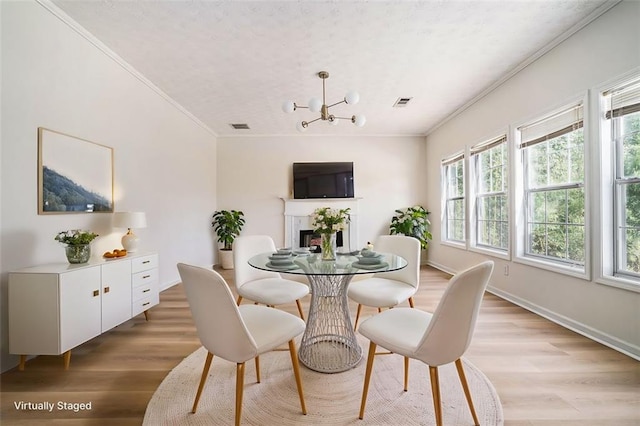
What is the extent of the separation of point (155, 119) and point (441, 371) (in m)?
4.16

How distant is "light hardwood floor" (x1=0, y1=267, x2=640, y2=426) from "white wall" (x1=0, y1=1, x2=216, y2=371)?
1.47ft

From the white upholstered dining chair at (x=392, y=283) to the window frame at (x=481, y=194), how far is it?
5.29 ft

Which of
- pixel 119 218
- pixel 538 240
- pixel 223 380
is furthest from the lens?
pixel 538 240

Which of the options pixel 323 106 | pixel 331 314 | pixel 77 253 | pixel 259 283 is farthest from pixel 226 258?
pixel 323 106

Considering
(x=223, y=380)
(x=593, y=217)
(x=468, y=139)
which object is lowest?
(x=223, y=380)

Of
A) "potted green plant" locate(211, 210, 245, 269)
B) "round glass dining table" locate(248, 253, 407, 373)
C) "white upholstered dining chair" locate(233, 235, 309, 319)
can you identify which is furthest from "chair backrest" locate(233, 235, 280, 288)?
"potted green plant" locate(211, 210, 245, 269)

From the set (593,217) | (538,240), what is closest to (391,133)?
(538,240)

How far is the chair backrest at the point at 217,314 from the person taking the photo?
1188 mm

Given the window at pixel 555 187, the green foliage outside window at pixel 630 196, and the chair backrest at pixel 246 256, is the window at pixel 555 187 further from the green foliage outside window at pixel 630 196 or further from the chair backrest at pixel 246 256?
the chair backrest at pixel 246 256

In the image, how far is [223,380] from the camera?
175 cm

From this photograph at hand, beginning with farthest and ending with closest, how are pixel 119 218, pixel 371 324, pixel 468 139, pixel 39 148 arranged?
pixel 468 139
pixel 119 218
pixel 39 148
pixel 371 324

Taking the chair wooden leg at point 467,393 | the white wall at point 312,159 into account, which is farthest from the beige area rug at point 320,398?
the white wall at point 312,159

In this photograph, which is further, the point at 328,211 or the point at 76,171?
the point at 76,171

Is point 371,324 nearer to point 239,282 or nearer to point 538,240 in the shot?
point 239,282
